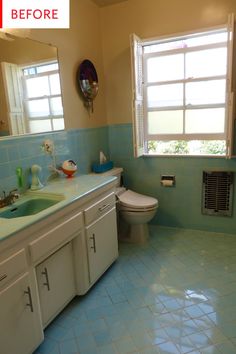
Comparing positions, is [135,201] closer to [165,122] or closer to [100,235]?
[100,235]

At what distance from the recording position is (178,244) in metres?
2.72

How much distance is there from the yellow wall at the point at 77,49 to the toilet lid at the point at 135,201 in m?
0.87

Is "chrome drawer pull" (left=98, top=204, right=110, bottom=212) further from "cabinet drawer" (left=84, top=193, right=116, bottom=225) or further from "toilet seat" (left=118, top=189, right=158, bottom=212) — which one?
"toilet seat" (left=118, top=189, right=158, bottom=212)

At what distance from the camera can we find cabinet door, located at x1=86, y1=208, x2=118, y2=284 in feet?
6.47

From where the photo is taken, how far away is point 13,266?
127 cm

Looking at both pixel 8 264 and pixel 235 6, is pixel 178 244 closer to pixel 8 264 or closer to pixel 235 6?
pixel 8 264

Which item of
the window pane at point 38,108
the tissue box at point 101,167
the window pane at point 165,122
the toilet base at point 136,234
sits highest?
the window pane at point 38,108

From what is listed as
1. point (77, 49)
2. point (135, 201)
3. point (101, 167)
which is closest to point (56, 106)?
point (77, 49)

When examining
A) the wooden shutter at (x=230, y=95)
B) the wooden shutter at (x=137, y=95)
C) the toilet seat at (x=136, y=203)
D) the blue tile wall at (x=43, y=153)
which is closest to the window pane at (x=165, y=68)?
the wooden shutter at (x=137, y=95)

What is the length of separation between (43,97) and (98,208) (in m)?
1.07

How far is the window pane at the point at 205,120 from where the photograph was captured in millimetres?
2688

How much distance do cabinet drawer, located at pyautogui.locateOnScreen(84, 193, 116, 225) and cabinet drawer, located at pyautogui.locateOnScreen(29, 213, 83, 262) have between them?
0.09m

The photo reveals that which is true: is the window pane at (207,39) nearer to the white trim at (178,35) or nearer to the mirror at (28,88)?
the white trim at (178,35)

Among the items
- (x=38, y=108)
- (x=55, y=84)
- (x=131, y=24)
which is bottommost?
(x=38, y=108)
